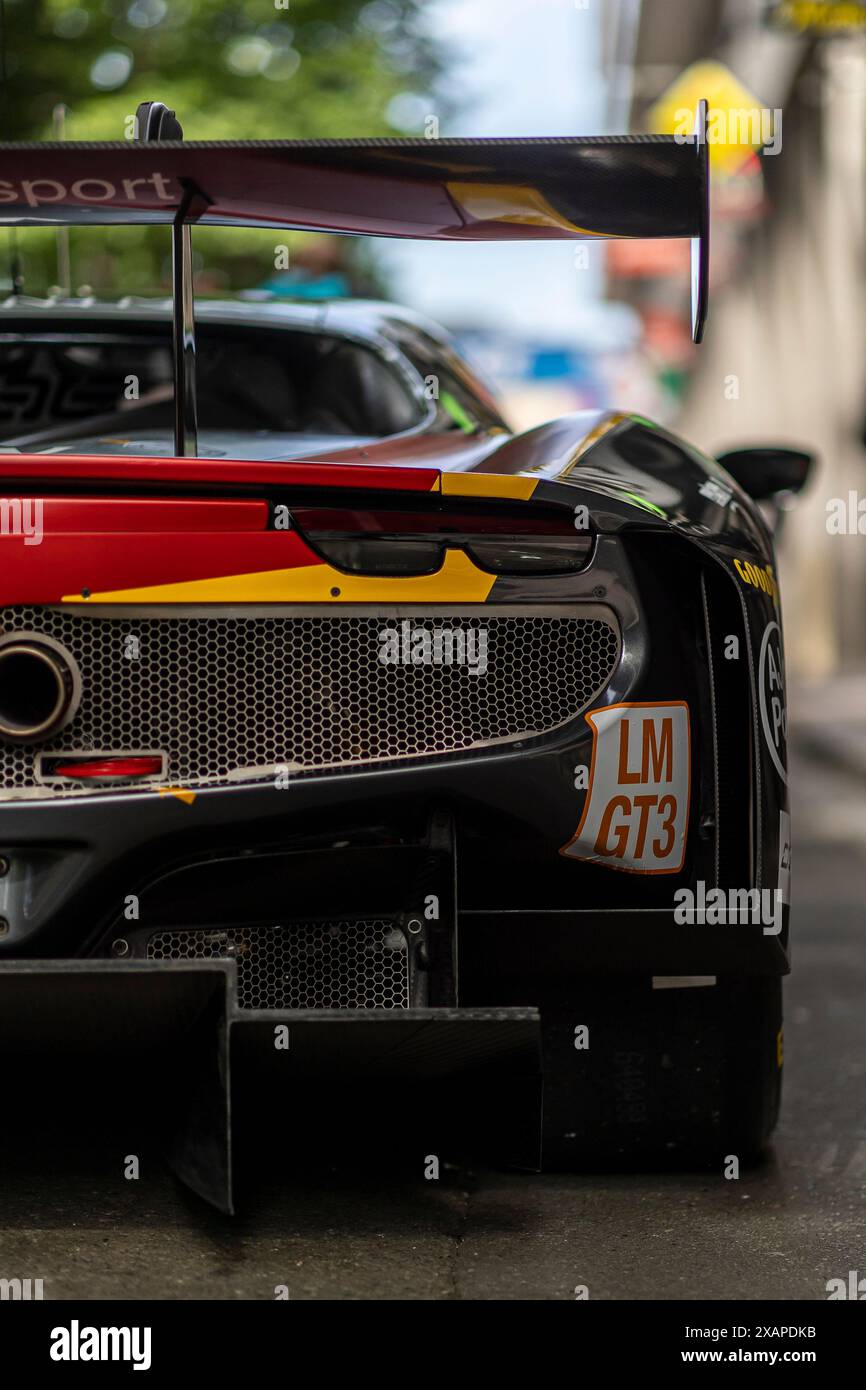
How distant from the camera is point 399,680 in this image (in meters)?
2.48

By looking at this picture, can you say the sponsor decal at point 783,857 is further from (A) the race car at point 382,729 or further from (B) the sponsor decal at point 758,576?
(B) the sponsor decal at point 758,576

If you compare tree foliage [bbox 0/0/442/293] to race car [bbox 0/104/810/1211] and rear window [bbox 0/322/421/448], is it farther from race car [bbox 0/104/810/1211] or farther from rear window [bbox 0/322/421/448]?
race car [bbox 0/104/810/1211]

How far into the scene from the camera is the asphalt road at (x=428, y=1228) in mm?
2316

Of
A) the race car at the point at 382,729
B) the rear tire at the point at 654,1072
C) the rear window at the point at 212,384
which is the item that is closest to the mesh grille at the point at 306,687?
the race car at the point at 382,729

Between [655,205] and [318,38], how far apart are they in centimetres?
1454

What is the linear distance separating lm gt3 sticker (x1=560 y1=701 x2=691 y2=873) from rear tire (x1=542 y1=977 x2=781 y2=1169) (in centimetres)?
25

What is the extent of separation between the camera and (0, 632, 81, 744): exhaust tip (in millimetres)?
2361

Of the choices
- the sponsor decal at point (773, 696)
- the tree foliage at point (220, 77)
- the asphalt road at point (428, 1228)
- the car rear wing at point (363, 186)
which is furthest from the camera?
the tree foliage at point (220, 77)

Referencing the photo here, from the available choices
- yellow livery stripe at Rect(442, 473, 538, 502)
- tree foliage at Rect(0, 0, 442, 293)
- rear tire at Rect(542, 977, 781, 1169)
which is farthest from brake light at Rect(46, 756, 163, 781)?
tree foliage at Rect(0, 0, 442, 293)

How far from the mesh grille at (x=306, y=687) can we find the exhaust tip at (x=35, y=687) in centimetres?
2
